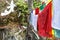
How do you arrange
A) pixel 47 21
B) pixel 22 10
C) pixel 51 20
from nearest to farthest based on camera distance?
1. pixel 51 20
2. pixel 47 21
3. pixel 22 10

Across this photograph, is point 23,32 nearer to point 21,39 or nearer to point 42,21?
Answer: point 21,39

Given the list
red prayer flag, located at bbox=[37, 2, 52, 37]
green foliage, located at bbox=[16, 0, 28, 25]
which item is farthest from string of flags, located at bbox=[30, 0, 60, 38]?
green foliage, located at bbox=[16, 0, 28, 25]

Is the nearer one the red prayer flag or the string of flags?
the string of flags

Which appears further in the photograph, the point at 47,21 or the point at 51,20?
the point at 47,21

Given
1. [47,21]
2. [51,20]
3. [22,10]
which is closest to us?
[51,20]

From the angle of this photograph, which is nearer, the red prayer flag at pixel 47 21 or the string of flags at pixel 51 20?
the string of flags at pixel 51 20

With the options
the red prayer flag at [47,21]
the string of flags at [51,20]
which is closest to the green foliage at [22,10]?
the string of flags at [51,20]

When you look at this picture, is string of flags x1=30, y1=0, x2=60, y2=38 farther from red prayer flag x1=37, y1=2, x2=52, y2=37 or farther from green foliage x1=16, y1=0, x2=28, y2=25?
green foliage x1=16, y1=0, x2=28, y2=25

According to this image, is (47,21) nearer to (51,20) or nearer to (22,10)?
(51,20)

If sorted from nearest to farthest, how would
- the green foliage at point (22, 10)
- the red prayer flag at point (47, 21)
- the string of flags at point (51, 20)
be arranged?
the string of flags at point (51, 20) < the red prayer flag at point (47, 21) < the green foliage at point (22, 10)

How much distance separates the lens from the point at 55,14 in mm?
1725

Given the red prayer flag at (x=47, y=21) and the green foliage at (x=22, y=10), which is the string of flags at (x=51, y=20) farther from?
the green foliage at (x=22, y=10)

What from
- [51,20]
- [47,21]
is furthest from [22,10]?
[51,20]

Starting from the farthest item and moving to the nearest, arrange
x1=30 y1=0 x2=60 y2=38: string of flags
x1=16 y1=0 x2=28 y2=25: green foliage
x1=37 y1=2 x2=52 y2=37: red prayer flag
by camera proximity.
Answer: x1=16 y1=0 x2=28 y2=25: green foliage
x1=37 y1=2 x2=52 y2=37: red prayer flag
x1=30 y1=0 x2=60 y2=38: string of flags
